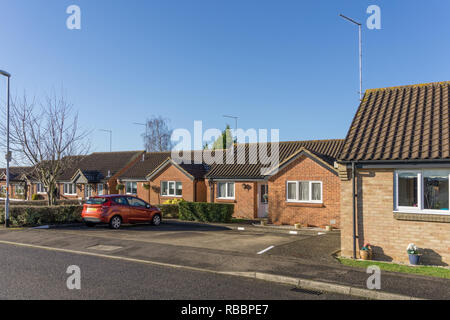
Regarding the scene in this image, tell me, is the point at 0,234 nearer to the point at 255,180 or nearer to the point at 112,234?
the point at 112,234

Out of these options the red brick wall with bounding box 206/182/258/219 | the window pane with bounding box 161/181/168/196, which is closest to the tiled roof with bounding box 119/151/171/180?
the window pane with bounding box 161/181/168/196

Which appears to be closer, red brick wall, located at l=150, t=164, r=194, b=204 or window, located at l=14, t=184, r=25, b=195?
red brick wall, located at l=150, t=164, r=194, b=204

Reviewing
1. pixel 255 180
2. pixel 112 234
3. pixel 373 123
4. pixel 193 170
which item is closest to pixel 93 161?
pixel 193 170

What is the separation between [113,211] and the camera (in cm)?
1873

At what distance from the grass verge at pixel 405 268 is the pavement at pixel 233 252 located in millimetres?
420

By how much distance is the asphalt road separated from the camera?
7.74 m

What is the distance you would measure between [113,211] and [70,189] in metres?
24.9

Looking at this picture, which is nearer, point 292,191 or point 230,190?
point 292,191

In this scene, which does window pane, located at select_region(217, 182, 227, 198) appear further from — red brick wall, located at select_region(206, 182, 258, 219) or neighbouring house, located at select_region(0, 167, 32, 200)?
A: neighbouring house, located at select_region(0, 167, 32, 200)

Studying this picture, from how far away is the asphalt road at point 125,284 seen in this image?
7.74m

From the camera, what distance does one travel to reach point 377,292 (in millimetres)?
7852

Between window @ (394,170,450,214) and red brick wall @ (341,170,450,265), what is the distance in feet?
0.85

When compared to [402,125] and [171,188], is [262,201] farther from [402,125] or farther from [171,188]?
[402,125]

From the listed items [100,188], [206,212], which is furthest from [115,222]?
[100,188]
